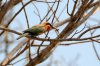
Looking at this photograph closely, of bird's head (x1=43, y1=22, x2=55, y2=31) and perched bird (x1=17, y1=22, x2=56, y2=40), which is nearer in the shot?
perched bird (x1=17, y1=22, x2=56, y2=40)

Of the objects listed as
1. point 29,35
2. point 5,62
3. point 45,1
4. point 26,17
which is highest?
point 45,1

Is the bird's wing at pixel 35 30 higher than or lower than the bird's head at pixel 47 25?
lower

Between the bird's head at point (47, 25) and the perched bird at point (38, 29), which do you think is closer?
the perched bird at point (38, 29)

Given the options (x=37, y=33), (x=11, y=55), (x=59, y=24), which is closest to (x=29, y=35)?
(x=37, y=33)

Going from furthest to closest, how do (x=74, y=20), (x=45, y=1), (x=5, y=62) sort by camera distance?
(x=45, y=1) → (x=5, y=62) → (x=74, y=20)

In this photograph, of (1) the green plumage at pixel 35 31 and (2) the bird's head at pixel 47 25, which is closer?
(1) the green plumage at pixel 35 31

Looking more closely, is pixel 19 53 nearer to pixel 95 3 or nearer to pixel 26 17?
pixel 26 17

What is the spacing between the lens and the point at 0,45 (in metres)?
3.20

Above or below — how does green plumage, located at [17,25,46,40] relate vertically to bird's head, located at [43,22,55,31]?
below

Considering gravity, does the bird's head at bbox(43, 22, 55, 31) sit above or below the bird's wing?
above

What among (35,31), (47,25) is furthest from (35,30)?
(47,25)

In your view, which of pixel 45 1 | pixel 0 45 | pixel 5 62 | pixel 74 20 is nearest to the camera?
pixel 74 20

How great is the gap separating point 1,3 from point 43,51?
523 millimetres

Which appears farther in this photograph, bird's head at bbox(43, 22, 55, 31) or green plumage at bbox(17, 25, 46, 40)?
bird's head at bbox(43, 22, 55, 31)
